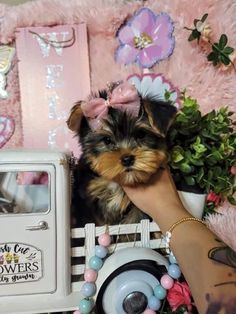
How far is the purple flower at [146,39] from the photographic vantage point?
1498 mm

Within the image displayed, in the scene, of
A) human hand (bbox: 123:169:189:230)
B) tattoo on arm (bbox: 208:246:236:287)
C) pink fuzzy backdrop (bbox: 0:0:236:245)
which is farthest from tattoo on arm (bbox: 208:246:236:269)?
pink fuzzy backdrop (bbox: 0:0:236:245)

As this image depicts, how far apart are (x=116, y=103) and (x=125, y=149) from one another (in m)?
0.11

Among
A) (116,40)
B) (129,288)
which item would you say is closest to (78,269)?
(129,288)

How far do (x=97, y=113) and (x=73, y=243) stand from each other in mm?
333

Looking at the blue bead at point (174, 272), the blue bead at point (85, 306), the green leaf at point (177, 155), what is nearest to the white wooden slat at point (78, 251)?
the blue bead at point (85, 306)

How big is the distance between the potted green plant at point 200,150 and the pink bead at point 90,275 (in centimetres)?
33

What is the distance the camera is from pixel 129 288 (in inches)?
43.7

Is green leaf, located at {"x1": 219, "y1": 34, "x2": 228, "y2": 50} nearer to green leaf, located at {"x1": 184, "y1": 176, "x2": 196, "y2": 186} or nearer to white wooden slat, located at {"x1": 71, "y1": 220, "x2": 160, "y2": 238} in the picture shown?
green leaf, located at {"x1": 184, "y1": 176, "x2": 196, "y2": 186}

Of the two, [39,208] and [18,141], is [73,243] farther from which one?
[18,141]

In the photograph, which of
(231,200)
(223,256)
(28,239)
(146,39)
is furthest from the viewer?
(146,39)

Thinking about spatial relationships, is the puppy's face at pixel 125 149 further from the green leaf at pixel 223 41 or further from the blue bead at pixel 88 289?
the green leaf at pixel 223 41

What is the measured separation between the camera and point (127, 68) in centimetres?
153

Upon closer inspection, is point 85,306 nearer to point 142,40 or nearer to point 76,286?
point 76,286

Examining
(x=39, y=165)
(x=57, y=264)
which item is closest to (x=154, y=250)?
(x=57, y=264)
